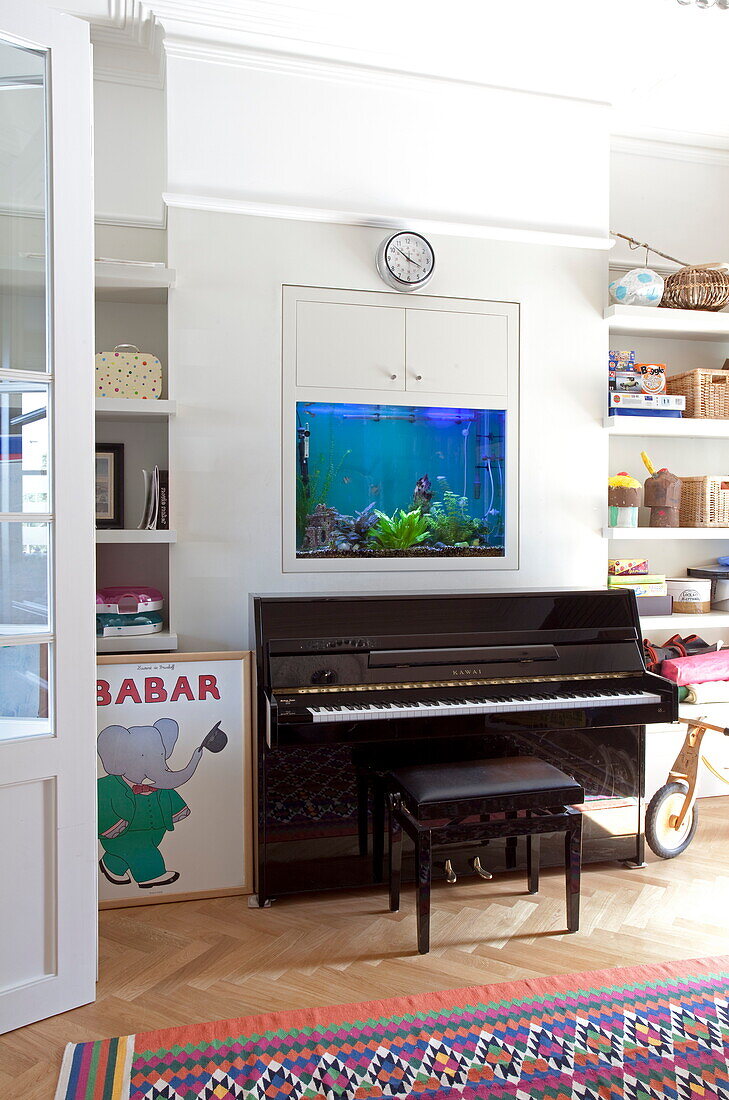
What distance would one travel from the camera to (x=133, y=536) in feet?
9.44

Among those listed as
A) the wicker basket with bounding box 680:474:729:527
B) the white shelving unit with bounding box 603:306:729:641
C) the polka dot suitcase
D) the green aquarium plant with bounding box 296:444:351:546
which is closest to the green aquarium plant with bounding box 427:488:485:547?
the green aquarium plant with bounding box 296:444:351:546

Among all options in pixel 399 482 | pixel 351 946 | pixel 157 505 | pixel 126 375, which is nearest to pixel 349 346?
pixel 399 482

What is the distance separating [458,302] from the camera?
3279 mm

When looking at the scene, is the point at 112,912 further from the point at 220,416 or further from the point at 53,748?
the point at 220,416

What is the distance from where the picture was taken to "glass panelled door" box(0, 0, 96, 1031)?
2129 mm

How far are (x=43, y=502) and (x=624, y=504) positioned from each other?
91.3 inches

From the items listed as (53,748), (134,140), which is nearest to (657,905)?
(53,748)

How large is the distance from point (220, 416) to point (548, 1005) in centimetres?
215

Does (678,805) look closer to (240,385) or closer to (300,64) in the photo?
(240,385)

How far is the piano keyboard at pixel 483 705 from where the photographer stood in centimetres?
254

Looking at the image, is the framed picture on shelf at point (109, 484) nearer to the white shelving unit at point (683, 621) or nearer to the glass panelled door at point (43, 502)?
the glass panelled door at point (43, 502)

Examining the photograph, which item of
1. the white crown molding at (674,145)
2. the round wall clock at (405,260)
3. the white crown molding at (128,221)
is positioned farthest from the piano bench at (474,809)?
the white crown molding at (674,145)

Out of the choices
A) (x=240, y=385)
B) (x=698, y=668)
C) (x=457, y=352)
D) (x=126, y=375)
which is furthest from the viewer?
(x=698, y=668)

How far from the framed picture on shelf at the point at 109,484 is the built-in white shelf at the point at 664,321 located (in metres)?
2.07
